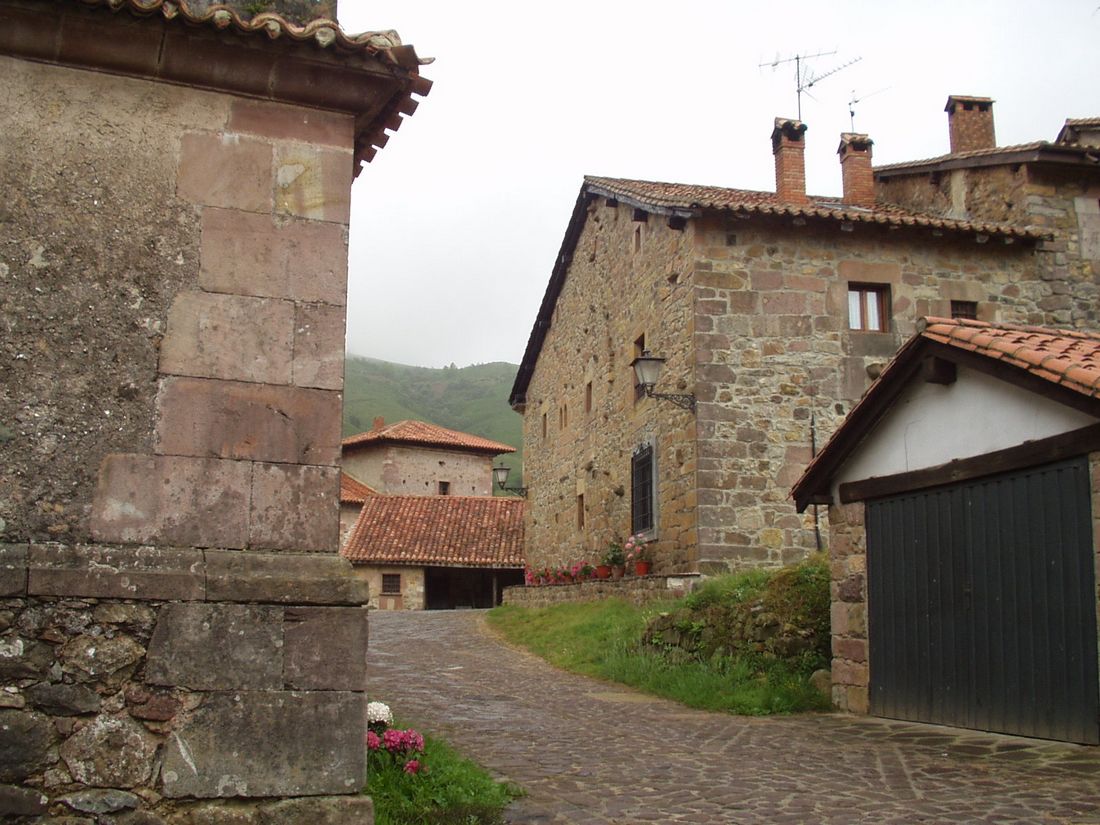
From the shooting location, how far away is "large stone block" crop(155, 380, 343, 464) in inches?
189

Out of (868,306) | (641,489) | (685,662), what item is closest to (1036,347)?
(685,662)

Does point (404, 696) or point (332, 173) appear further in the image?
point (404, 696)

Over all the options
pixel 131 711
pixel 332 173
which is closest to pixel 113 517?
pixel 131 711

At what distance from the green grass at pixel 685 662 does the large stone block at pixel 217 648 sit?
5.82m

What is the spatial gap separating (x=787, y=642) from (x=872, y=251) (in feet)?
22.8

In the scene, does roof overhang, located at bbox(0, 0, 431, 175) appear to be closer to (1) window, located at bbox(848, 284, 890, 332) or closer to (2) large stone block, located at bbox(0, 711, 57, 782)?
(2) large stone block, located at bbox(0, 711, 57, 782)

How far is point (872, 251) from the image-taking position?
15141 millimetres

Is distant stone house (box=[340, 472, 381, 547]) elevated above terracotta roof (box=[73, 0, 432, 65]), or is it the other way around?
terracotta roof (box=[73, 0, 432, 65])

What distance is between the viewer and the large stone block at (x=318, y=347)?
16.5 ft

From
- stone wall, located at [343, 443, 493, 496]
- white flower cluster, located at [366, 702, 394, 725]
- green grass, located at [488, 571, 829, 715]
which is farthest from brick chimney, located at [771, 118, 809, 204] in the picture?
stone wall, located at [343, 443, 493, 496]

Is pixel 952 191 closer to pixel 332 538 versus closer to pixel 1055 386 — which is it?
pixel 1055 386

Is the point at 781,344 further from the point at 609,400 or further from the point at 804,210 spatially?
the point at 609,400

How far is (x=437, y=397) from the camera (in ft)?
336

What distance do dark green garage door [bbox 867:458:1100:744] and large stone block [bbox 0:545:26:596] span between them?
609cm
